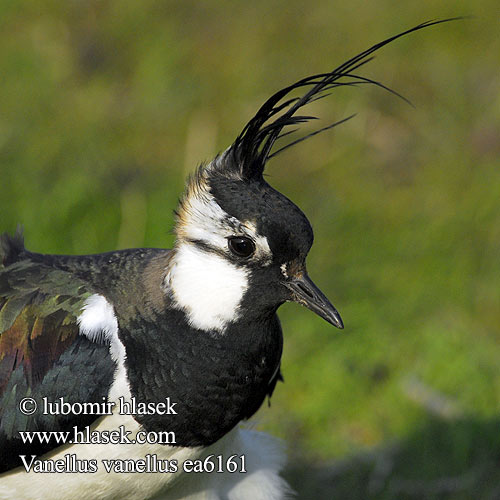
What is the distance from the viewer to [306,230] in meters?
3.31

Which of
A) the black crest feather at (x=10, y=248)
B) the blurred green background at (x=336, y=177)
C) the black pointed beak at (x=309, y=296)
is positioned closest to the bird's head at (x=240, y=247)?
the black pointed beak at (x=309, y=296)

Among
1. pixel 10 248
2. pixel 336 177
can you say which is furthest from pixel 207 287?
pixel 336 177

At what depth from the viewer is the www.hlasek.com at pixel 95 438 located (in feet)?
11.1

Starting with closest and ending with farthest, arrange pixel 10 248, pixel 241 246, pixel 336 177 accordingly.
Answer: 1. pixel 241 246
2. pixel 10 248
3. pixel 336 177

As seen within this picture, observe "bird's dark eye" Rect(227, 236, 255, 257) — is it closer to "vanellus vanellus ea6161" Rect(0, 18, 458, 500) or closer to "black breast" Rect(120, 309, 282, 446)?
"vanellus vanellus ea6161" Rect(0, 18, 458, 500)

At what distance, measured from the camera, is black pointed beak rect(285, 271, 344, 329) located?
11.2 feet

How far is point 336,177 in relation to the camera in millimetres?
6641

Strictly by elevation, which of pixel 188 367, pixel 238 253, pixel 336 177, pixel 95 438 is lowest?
pixel 95 438

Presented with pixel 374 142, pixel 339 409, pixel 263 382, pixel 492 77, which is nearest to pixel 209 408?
pixel 263 382

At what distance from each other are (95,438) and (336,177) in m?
3.60

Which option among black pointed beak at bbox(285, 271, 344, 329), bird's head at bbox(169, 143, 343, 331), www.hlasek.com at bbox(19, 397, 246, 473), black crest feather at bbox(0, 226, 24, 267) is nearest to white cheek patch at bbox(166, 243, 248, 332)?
bird's head at bbox(169, 143, 343, 331)

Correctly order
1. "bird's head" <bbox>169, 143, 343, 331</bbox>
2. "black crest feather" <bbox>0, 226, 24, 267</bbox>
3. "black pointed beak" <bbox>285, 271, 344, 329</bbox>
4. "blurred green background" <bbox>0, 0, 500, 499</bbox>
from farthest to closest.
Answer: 1. "blurred green background" <bbox>0, 0, 500, 499</bbox>
2. "black crest feather" <bbox>0, 226, 24, 267</bbox>
3. "black pointed beak" <bbox>285, 271, 344, 329</bbox>
4. "bird's head" <bbox>169, 143, 343, 331</bbox>

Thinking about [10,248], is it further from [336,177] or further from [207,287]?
[336,177]

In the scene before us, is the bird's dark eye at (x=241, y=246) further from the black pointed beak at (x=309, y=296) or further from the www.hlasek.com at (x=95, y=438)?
the www.hlasek.com at (x=95, y=438)
